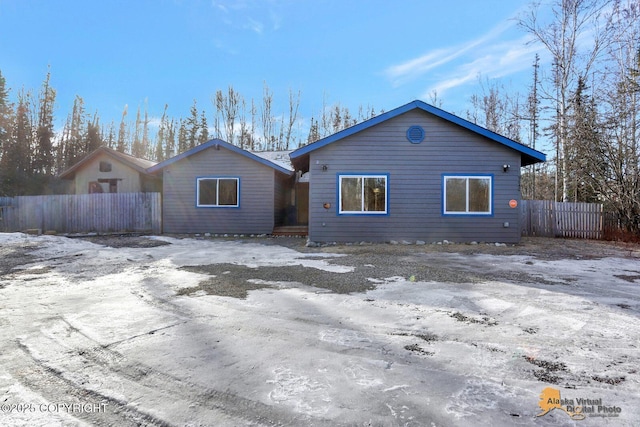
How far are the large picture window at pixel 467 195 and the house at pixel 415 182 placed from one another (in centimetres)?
3

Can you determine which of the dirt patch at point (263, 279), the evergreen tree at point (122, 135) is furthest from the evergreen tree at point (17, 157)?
the dirt patch at point (263, 279)

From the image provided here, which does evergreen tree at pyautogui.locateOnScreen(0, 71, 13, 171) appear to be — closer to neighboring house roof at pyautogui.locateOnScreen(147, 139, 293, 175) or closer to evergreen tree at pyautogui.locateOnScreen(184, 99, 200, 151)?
evergreen tree at pyautogui.locateOnScreen(184, 99, 200, 151)

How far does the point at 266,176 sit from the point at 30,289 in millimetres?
9040

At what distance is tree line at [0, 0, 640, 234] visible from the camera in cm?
1214

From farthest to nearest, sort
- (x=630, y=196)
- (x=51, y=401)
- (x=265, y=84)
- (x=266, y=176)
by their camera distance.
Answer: (x=265, y=84), (x=266, y=176), (x=630, y=196), (x=51, y=401)

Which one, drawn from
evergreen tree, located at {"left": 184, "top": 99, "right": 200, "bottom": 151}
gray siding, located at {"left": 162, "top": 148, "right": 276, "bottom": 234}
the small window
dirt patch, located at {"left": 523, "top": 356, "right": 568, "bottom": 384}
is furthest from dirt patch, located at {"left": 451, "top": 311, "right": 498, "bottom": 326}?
evergreen tree, located at {"left": 184, "top": 99, "right": 200, "bottom": 151}

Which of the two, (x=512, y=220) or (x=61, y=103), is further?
(x=61, y=103)

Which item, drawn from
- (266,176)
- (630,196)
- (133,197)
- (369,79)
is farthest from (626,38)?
(133,197)

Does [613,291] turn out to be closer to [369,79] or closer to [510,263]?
[510,263]

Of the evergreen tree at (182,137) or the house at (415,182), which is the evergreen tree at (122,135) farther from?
the house at (415,182)

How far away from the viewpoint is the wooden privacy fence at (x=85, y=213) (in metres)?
13.6

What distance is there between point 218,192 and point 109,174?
24.8 feet

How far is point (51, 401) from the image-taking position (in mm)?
1833

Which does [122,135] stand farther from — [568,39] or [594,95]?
[594,95]
